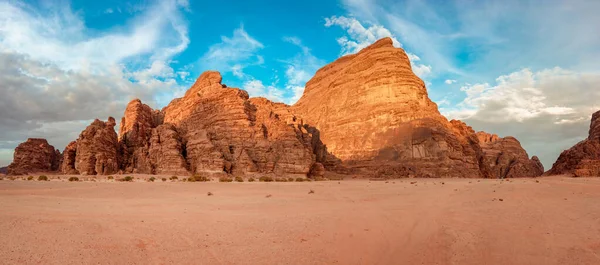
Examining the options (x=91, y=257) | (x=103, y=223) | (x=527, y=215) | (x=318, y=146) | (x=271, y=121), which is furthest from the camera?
(x=318, y=146)

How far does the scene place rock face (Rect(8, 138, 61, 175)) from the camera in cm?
4250

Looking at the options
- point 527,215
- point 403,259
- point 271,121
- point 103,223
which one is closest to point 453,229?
point 403,259

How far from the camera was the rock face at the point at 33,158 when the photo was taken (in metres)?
42.5

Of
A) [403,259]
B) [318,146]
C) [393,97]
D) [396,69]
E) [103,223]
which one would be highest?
[396,69]

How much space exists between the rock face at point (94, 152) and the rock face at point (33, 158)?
913cm

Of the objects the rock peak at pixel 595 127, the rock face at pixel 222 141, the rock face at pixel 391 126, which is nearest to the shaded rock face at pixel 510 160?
the rock face at pixel 391 126

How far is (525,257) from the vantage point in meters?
4.18

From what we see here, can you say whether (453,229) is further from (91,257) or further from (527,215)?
(91,257)

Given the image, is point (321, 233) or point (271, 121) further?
point (271, 121)

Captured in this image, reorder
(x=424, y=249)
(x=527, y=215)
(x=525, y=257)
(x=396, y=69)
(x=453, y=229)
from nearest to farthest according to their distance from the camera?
(x=525, y=257) → (x=424, y=249) → (x=453, y=229) → (x=527, y=215) → (x=396, y=69)

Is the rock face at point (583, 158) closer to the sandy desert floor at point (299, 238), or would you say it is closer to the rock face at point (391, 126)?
the rock face at point (391, 126)

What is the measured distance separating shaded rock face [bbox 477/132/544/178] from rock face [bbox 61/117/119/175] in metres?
54.7

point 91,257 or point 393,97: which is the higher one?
point 393,97

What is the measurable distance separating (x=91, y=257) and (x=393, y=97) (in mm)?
41278
